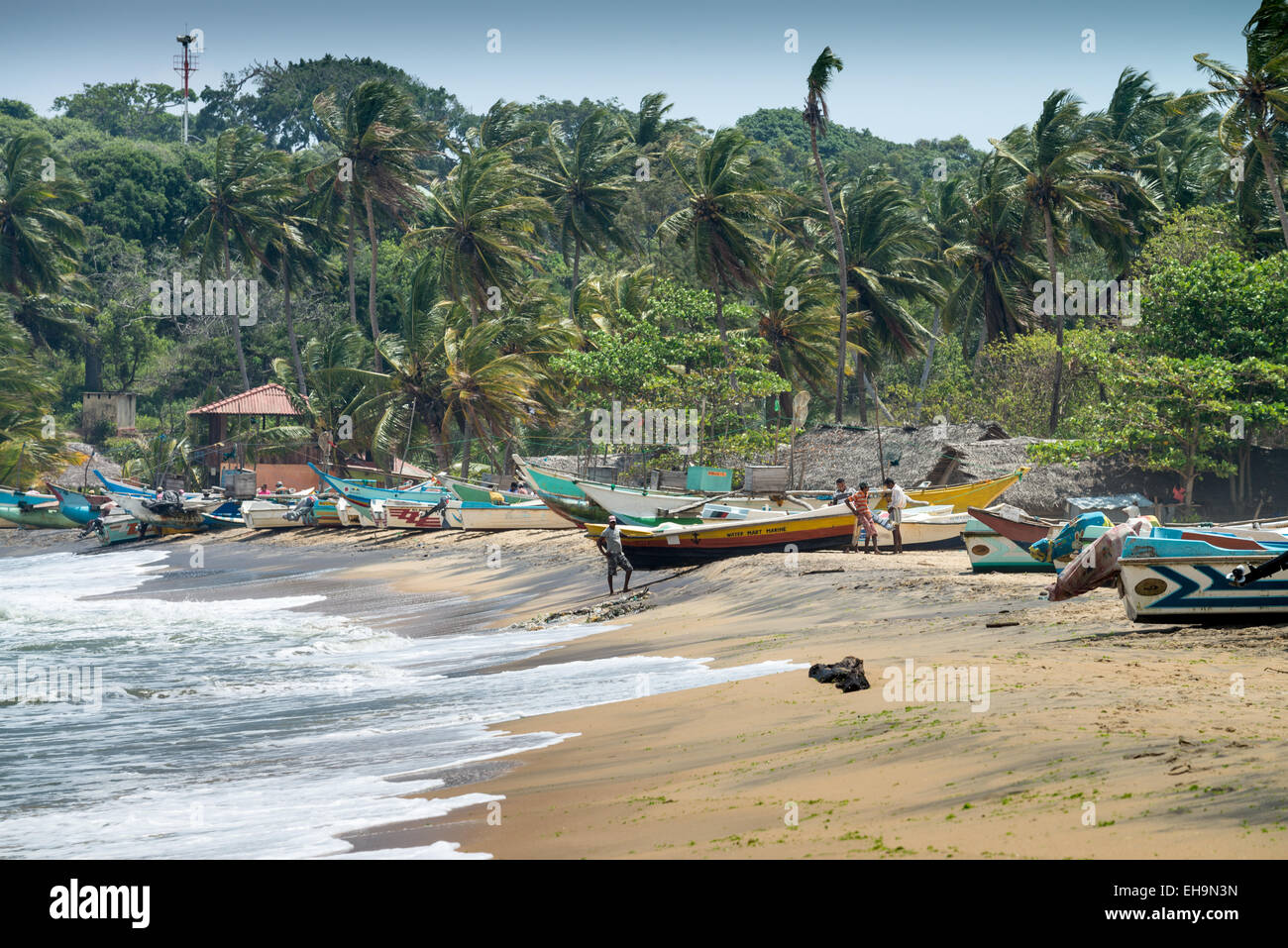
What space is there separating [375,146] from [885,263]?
2331 centimetres

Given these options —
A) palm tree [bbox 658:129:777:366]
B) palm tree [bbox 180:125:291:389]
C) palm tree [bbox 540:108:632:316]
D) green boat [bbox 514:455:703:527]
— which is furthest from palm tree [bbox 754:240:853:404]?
palm tree [bbox 180:125:291:389]

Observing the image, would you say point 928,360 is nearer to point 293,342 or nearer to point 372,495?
point 372,495

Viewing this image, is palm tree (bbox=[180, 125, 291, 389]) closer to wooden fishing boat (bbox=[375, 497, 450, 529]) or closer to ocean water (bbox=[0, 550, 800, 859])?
wooden fishing boat (bbox=[375, 497, 450, 529])

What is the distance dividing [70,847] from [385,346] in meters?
38.9

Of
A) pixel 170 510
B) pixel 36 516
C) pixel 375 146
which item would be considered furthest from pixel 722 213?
pixel 36 516

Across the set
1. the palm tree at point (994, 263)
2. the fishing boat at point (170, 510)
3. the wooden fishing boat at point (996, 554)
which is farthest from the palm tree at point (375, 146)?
the wooden fishing boat at point (996, 554)

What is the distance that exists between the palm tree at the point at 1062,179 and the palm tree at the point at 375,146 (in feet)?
85.3

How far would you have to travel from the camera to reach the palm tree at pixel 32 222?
186ft

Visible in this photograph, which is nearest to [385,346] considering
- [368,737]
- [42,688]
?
[42,688]

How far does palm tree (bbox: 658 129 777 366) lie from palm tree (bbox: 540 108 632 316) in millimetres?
12983

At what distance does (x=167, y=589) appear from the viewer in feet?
93.2

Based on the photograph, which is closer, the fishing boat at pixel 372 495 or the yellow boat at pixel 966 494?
the yellow boat at pixel 966 494

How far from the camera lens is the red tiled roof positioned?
52156 millimetres

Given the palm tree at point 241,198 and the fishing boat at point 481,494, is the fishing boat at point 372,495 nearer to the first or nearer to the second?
the fishing boat at point 481,494
